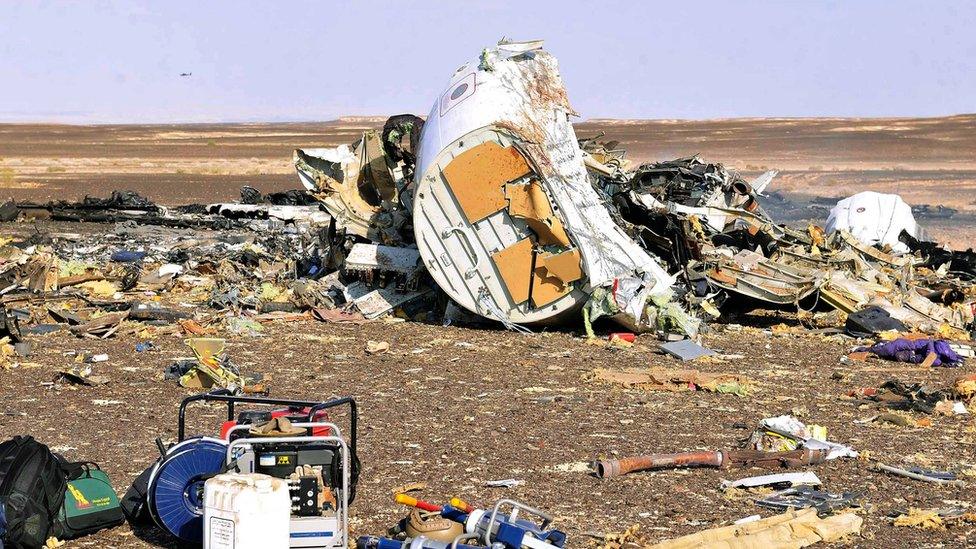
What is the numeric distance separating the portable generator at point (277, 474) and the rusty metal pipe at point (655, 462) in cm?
229

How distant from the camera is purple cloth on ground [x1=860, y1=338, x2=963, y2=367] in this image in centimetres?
1348

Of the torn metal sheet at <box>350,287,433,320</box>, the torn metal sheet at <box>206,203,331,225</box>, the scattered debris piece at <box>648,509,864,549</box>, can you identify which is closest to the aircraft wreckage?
the torn metal sheet at <box>350,287,433,320</box>

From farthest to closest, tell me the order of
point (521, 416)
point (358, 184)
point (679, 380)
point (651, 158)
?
1. point (651, 158)
2. point (358, 184)
3. point (679, 380)
4. point (521, 416)

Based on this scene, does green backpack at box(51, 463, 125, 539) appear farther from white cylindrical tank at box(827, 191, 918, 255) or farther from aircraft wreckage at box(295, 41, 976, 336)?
white cylindrical tank at box(827, 191, 918, 255)

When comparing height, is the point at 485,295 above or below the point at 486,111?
below

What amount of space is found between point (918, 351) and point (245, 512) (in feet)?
31.8

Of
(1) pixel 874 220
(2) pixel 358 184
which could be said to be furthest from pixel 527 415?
(1) pixel 874 220

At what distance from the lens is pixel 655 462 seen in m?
8.90

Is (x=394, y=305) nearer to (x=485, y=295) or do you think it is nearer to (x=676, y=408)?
(x=485, y=295)

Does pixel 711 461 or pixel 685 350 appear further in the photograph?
pixel 685 350

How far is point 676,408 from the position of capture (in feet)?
36.9

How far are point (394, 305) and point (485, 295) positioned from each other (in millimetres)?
1745

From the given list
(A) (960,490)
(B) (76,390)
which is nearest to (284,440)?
(A) (960,490)

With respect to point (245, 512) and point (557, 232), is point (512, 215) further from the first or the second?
point (245, 512)
